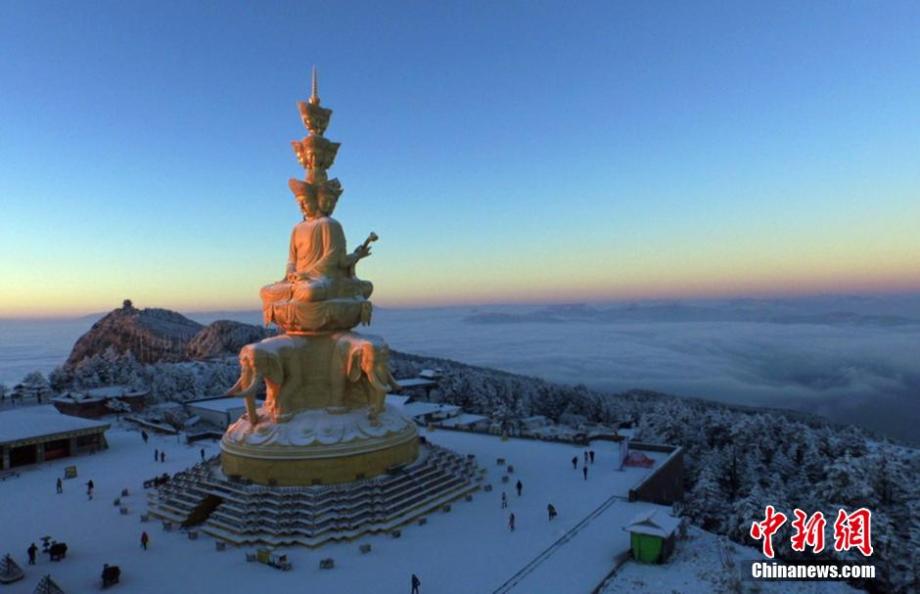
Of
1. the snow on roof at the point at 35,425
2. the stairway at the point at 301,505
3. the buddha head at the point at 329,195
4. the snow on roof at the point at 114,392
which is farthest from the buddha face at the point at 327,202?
the snow on roof at the point at 114,392

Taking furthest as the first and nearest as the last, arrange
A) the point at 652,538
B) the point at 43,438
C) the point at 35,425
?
the point at 35,425 < the point at 43,438 < the point at 652,538

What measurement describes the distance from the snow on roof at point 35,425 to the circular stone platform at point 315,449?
11021mm

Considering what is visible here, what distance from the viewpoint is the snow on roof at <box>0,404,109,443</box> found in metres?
22.9

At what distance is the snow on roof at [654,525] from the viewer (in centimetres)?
1336

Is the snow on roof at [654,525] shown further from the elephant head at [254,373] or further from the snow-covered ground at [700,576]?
the elephant head at [254,373]

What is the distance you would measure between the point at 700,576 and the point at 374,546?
25.4ft

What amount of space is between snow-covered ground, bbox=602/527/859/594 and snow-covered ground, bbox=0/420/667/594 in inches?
26.7

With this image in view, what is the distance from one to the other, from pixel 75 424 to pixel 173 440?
13.6 ft

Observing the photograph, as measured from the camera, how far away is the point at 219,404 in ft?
117

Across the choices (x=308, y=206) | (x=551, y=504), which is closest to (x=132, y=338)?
(x=308, y=206)

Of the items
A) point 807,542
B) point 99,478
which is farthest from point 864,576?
point 99,478

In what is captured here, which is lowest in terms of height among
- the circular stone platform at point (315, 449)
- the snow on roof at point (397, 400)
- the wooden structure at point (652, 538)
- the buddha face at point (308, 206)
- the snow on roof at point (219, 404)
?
the snow on roof at point (397, 400)

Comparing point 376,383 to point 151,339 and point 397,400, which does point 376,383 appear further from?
point 151,339

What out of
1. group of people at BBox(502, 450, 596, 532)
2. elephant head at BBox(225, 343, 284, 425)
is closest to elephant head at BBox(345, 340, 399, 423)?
elephant head at BBox(225, 343, 284, 425)
